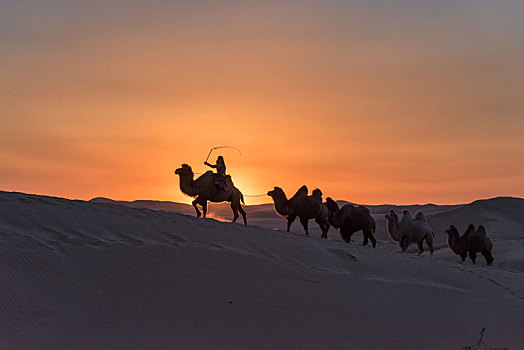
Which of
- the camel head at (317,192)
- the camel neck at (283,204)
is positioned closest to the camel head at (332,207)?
the camel head at (317,192)

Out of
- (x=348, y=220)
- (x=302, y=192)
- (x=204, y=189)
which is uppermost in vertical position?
(x=302, y=192)

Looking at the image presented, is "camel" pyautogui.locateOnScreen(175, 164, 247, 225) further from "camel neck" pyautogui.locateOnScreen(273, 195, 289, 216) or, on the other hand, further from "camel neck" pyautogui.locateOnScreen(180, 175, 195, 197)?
"camel neck" pyautogui.locateOnScreen(273, 195, 289, 216)

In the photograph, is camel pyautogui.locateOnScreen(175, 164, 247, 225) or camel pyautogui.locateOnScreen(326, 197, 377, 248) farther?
camel pyautogui.locateOnScreen(326, 197, 377, 248)

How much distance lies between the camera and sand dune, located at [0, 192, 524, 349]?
7125mm

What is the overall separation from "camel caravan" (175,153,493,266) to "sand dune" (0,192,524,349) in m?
4.70

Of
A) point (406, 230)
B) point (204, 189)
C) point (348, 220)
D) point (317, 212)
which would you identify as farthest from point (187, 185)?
point (406, 230)

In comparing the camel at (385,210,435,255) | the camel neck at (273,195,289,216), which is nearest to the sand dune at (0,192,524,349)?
the camel neck at (273,195,289,216)

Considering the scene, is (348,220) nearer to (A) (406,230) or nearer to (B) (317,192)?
(B) (317,192)

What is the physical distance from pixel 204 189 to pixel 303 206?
3.24 meters

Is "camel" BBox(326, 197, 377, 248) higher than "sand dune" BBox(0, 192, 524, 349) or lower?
higher

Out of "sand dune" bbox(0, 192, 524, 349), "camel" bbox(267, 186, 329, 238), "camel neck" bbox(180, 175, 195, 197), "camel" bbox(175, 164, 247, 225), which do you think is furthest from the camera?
"camel" bbox(267, 186, 329, 238)

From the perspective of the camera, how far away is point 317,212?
18.7 meters

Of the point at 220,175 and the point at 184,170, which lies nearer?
the point at 220,175

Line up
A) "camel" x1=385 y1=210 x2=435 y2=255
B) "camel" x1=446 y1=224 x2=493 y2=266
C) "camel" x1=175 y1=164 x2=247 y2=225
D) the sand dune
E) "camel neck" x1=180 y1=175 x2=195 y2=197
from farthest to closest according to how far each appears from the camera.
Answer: "camel" x1=385 y1=210 x2=435 y2=255 → "camel" x1=446 y1=224 x2=493 y2=266 → "camel neck" x1=180 y1=175 x2=195 y2=197 → "camel" x1=175 y1=164 x2=247 y2=225 → the sand dune
